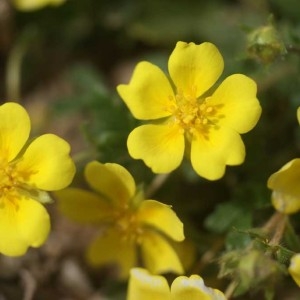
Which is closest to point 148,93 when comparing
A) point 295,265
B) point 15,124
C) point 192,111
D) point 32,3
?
point 192,111

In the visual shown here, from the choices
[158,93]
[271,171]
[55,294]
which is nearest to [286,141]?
[271,171]

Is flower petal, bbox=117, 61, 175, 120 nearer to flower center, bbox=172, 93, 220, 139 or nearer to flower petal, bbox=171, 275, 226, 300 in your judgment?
flower center, bbox=172, 93, 220, 139

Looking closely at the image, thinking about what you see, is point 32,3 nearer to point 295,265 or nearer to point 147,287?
point 147,287

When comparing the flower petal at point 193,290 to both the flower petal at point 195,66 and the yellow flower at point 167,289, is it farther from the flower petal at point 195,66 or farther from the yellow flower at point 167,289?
the flower petal at point 195,66

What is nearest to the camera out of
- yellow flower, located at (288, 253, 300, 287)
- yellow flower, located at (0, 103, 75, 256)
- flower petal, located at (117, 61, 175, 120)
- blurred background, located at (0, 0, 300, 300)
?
yellow flower, located at (288, 253, 300, 287)

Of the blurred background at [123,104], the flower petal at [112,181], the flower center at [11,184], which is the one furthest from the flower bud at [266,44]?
the flower center at [11,184]

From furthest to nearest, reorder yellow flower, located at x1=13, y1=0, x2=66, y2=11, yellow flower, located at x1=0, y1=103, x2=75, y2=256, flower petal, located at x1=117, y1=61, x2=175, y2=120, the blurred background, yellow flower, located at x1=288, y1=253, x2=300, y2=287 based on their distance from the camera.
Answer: yellow flower, located at x1=13, y1=0, x2=66, y2=11, the blurred background, flower petal, located at x1=117, y1=61, x2=175, y2=120, yellow flower, located at x1=0, y1=103, x2=75, y2=256, yellow flower, located at x1=288, y1=253, x2=300, y2=287

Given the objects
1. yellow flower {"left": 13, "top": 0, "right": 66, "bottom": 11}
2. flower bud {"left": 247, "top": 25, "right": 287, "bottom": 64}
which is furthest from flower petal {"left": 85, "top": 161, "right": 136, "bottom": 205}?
yellow flower {"left": 13, "top": 0, "right": 66, "bottom": 11}
